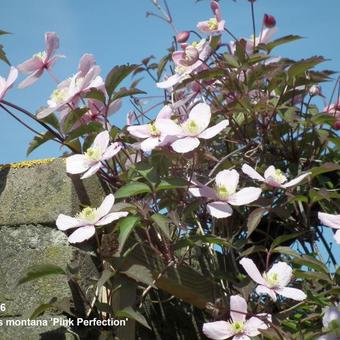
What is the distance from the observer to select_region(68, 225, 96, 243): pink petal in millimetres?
1327

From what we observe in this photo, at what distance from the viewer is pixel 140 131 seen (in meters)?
1.50

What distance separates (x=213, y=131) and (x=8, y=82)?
18.3 inches

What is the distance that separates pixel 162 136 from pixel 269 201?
28 centimetres

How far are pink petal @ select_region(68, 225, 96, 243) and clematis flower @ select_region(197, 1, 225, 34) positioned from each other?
2.03ft

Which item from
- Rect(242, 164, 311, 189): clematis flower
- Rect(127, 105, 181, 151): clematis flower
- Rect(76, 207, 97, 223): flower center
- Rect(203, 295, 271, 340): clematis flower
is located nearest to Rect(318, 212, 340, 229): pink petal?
Rect(242, 164, 311, 189): clematis flower

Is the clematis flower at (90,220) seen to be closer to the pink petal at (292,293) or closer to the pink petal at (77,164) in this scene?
the pink petal at (77,164)

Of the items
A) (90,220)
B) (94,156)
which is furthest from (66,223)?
(94,156)

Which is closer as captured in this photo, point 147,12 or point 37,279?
point 37,279

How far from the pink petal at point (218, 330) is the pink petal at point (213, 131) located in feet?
1.22

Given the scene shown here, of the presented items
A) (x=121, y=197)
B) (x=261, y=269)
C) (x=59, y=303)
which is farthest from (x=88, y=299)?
(x=261, y=269)

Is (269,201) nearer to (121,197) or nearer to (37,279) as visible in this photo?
(121,197)

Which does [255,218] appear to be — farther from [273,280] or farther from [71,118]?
[71,118]

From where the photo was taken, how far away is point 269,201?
156 cm

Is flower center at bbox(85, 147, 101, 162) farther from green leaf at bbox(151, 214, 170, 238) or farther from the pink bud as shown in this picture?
the pink bud
